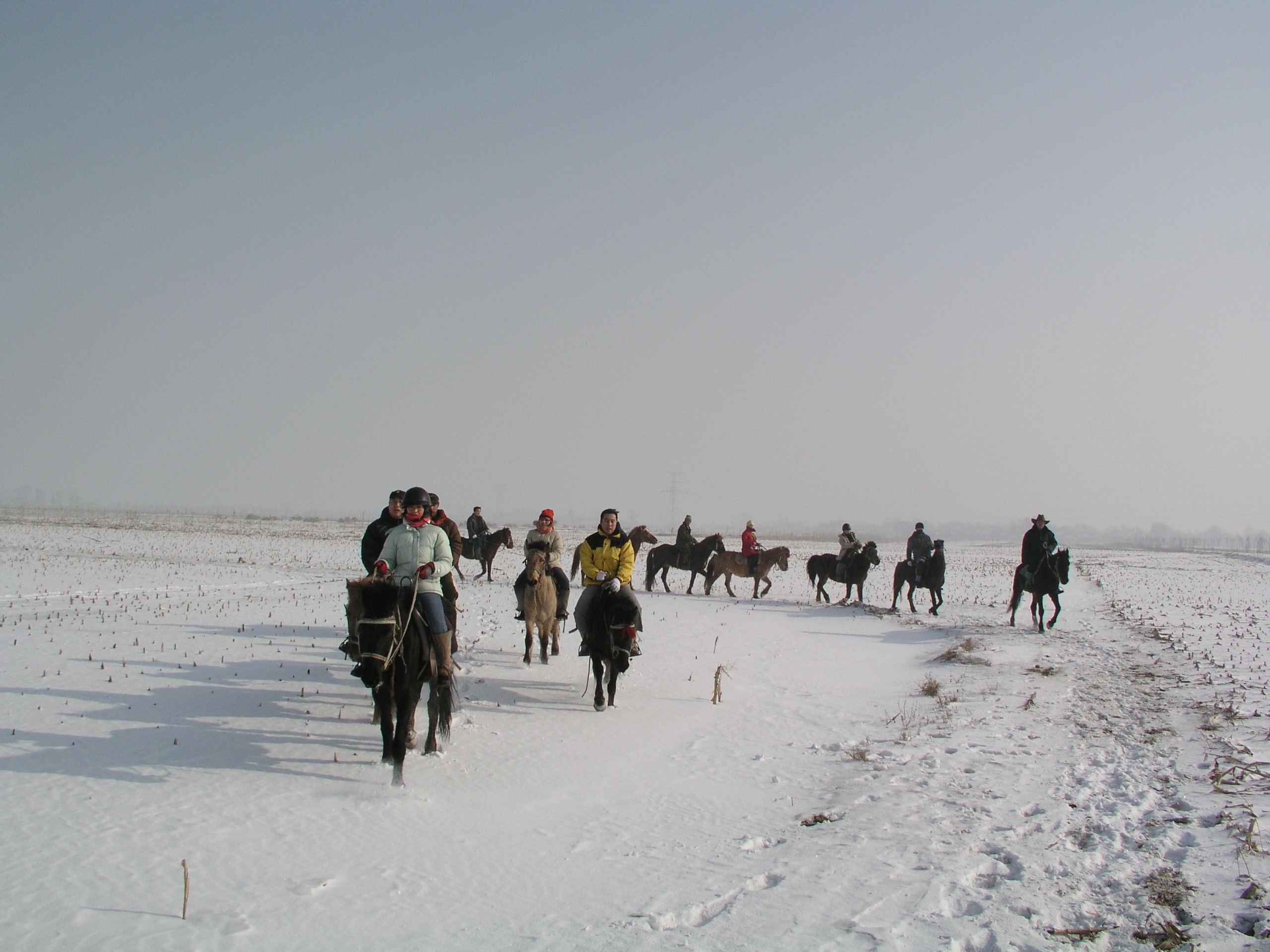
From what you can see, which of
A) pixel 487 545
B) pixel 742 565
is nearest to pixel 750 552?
pixel 742 565

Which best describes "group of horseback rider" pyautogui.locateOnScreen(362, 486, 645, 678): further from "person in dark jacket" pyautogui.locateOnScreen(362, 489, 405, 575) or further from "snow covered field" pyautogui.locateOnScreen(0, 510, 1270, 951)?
"snow covered field" pyautogui.locateOnScreen(0, 510, 1270, 951)

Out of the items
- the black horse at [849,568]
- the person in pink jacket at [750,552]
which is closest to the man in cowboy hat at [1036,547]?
the black horse at [849,568]

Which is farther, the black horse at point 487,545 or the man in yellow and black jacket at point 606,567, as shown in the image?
the black horse at point 487,545

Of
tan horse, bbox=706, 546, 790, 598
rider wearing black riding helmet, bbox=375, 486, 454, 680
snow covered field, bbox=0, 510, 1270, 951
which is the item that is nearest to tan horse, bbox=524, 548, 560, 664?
snow covered field, bbox=0, 510, 1270, 951

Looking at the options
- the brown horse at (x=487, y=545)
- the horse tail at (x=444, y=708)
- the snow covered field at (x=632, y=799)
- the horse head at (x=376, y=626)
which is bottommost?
the snow covered field at (x=632, y=799)

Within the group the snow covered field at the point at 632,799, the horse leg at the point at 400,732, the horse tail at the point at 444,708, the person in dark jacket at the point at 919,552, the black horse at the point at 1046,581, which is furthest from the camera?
the person in dark jacket at the point at 919,552

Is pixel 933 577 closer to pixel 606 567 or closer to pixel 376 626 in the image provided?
Result: pixel 606 567

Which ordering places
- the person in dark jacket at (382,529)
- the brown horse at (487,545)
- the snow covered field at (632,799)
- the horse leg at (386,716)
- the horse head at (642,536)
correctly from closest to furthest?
1. the snow covered field at (632,799)
2. the horse leg at (386,716)
3. the person in dark jacket at (382,529)
4. the horse head at (642,536)
5. the brown horse at (487,545)

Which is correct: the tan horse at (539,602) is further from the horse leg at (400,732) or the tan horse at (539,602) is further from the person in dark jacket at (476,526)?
the person in dark jacket at (476,526)

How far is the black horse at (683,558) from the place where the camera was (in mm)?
23016

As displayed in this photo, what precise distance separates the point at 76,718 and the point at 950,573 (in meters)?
37.8

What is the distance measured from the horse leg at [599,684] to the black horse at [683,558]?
43.2 ft

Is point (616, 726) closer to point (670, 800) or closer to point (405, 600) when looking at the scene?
point (670, 800)

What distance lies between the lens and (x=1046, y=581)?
55.0 ft
